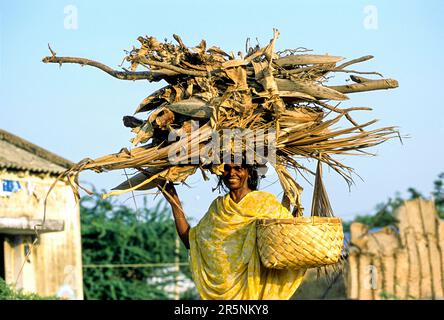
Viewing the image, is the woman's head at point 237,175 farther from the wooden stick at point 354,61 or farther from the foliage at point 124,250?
the foliage at point 124,250

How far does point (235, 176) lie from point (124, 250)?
15572 mm

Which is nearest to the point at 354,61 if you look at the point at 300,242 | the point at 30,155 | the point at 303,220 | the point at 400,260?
the point at 303,220

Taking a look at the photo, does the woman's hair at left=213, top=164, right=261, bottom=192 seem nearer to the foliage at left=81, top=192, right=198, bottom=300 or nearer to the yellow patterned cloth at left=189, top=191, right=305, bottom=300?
the yellow patterned cloth at left=189, top=191, right=305, bottom=300

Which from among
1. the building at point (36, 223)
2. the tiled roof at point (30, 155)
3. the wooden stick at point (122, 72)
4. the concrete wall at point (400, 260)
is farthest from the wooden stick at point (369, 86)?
the tiled roof at point (30, 155)

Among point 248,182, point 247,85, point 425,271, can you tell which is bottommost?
point 425,271

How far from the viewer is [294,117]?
6574mm

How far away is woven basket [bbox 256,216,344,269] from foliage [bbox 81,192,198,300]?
14809 millimetres

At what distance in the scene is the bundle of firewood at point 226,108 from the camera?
20.8 ft

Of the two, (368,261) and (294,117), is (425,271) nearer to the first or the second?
(368,261)

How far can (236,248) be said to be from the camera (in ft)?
21.1

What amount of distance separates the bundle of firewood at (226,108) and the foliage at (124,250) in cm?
1434

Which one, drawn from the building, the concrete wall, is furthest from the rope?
the concrete wall
